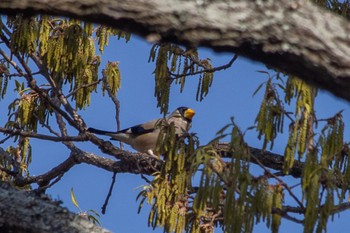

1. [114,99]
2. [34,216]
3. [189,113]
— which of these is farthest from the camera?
[189,113]

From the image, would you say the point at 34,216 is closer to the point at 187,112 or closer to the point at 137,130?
the point at 137,130

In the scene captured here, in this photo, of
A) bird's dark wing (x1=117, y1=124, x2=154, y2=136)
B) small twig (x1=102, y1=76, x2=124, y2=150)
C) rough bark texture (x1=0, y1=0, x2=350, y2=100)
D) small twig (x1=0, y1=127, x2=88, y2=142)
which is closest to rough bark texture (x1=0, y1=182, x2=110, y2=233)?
rough bark texture (x1=0, y1=0, x2=350, y2=100)

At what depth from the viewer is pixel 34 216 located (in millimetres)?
2377

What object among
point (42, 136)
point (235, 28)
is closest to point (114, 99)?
point (42, 136)

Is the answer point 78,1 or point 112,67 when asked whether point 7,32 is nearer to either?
point 112,67

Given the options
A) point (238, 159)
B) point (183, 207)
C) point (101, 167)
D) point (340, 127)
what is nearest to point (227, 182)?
point (238, 159)

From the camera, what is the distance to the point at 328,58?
1792mm

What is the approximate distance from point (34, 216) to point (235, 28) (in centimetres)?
91

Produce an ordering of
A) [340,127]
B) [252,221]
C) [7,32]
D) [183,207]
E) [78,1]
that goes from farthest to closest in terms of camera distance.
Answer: [7,32], [183,207], [340,127], [252,221], [78,1]

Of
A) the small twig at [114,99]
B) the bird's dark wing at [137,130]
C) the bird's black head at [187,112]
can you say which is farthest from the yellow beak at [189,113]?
the small twig at [114,99]

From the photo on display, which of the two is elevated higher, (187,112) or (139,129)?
(187,112)

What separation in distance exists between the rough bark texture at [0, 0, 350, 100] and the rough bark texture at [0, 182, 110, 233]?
0.77 m

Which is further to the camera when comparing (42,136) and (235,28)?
(42,136)

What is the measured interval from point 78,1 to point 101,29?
4472 millimetres
